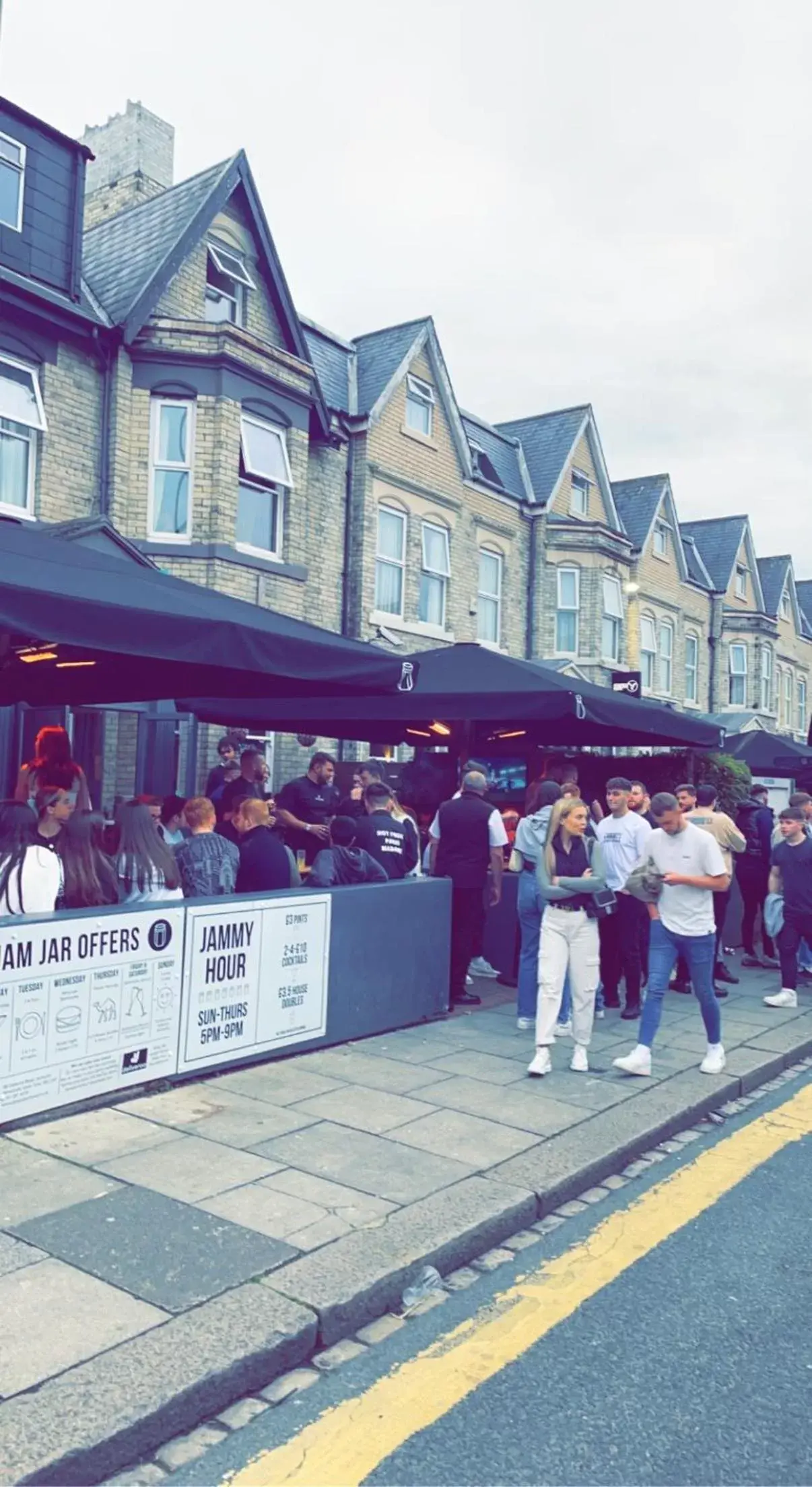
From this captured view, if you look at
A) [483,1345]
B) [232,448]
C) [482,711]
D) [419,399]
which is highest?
[419,399]

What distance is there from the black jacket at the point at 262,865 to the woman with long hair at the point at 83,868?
1.20 metres

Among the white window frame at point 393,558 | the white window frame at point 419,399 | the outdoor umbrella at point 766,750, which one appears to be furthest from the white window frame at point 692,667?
the outdoor umbrella at point 766,750

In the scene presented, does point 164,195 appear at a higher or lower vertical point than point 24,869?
higher

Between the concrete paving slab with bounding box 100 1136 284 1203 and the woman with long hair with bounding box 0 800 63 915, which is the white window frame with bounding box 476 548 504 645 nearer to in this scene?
the woman with long hair with bounding box 0 800 63 915

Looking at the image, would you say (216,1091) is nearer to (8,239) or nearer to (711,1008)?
(711,1008)

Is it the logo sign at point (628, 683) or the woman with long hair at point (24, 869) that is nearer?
the woman with long hair at point (24, 869)

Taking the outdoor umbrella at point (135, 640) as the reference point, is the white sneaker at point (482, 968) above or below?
below

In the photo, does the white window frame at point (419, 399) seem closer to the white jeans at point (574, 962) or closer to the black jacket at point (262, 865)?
the black jacket at point (262, 865)

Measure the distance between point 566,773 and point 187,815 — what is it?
11.9 feet

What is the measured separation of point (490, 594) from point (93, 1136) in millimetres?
18641

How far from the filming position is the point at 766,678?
117 feet

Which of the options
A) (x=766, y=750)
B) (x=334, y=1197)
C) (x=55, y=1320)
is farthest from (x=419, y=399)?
(x=55, y=1320)

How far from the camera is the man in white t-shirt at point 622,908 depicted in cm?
870

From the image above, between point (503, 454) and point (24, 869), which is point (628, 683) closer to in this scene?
point (503, 454)
